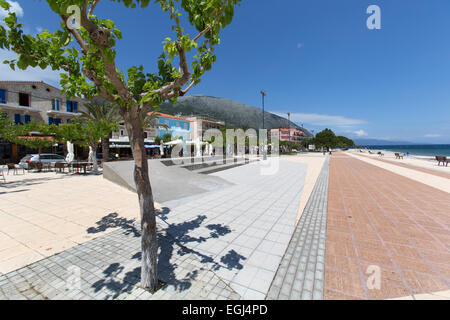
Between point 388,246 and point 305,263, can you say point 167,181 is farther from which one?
point 388,246

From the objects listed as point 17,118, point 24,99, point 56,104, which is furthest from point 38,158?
point 56,104

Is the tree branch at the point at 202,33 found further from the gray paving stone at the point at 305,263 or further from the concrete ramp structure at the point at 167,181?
the concrete ramp structure at the point at 167,181

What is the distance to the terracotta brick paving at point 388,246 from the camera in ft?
8.65

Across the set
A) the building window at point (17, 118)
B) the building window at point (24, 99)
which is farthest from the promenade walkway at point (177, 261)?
the building window at point (24, 99)

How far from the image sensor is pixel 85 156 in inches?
1006

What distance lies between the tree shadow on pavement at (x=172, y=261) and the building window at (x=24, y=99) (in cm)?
2985

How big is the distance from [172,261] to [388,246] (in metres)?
4.30

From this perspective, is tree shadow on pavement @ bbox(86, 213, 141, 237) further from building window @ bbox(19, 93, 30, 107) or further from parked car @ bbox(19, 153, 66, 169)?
building window @ bbox(19, 93, 30, 107)

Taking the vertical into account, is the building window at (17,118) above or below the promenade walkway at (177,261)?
above

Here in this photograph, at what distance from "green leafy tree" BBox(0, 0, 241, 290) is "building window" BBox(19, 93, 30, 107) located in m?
31.2

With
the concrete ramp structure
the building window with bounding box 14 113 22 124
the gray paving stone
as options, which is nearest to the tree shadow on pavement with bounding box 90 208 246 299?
the gray paving stone
